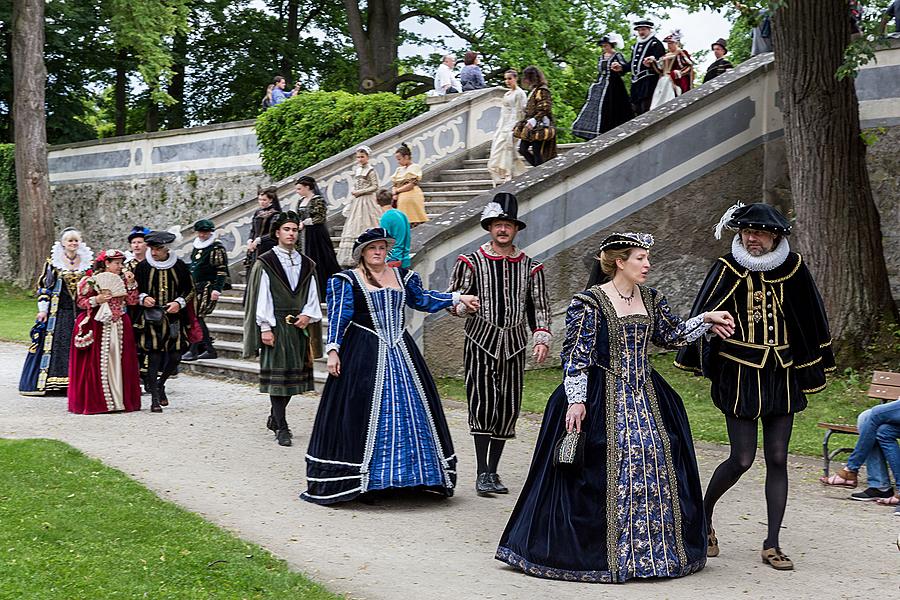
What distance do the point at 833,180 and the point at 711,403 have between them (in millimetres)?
2600

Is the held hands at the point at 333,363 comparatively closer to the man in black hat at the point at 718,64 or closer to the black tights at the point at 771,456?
the black tights at the point at 771,456

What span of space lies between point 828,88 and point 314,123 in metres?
10.4

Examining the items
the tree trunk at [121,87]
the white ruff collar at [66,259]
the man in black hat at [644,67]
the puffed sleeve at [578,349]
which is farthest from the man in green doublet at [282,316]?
the tree trunk at [121,87]

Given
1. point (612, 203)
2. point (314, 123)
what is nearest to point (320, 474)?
point (612, 203)

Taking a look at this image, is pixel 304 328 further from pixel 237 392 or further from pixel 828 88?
pixel 828 88

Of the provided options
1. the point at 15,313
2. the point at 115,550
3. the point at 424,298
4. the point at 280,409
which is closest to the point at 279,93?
the point at 15,313

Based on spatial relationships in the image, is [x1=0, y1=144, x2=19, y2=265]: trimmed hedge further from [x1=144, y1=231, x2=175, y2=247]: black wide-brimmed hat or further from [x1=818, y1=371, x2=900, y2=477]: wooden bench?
[x1=818, y1=371, x2=900, y2=477]: wooden bench

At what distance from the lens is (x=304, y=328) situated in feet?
30.5

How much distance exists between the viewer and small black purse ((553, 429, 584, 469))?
558 centimetres

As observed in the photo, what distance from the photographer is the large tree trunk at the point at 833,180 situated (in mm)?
11281

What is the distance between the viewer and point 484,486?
24.8 feet

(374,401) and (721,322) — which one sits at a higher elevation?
(721,322)

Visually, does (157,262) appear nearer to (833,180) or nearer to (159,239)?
(159,239)

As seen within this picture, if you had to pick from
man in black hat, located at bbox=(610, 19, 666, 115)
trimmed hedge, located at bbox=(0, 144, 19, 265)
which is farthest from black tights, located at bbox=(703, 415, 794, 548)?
trimmed hedge, located at bbox=(0, 144, 19, 265)
